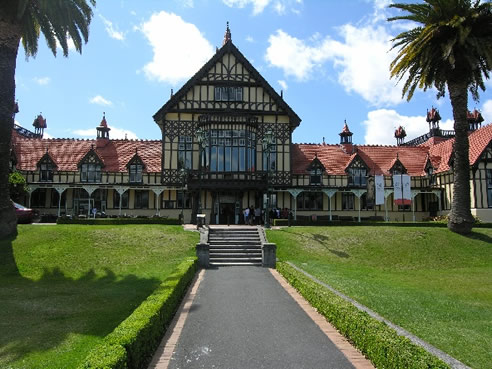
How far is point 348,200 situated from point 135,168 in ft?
75.5

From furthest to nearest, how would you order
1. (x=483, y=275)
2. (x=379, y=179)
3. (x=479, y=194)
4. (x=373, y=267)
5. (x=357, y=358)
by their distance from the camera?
(x=479, y=194), (x=379, y=179), (x=373, y=267), (x=483, y=275), (x=357, y=358)

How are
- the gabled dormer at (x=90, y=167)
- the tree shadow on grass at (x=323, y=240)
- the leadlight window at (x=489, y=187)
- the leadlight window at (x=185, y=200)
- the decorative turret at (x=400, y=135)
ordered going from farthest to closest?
the decorative turret at (x=400, y=135)
the gabled dormer at (x=90, y=167)
the leadlight window at (x=185, y=200)
the leadlight window at (x=489, y=187)
the tree shadow on grass at (x=323, y=240)

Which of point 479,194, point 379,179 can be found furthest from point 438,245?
point 479,194

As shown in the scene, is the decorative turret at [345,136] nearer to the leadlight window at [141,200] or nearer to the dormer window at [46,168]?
the leadlight window at [141,200]

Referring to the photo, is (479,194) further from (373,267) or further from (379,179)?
(373,267)

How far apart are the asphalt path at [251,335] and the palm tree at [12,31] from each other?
15089mm

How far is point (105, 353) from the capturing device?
608 centimetres

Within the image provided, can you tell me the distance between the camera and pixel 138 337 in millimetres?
7160

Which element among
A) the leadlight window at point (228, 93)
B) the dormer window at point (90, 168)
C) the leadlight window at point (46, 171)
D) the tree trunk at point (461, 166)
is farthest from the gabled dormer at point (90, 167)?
the tree trunk at point (461, 166)

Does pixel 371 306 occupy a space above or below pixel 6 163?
below

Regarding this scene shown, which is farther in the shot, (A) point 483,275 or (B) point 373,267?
(B) point 373,267

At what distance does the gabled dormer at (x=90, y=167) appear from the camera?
42.9 metres

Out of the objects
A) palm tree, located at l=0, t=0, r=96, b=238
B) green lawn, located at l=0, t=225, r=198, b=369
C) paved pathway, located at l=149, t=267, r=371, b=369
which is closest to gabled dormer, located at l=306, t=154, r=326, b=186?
green lawn, located at l=0, t=225, r=198, b=369

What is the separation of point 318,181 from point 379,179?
10155 mm
